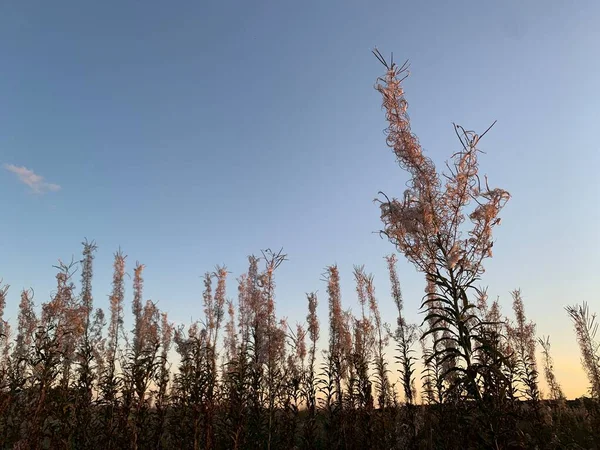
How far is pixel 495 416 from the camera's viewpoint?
5.09m

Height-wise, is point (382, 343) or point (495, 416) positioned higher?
point (382, 343)

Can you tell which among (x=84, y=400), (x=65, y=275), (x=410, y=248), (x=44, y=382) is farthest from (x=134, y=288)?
(x=410, y=248)

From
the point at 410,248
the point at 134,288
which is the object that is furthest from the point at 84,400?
the point at 134,288

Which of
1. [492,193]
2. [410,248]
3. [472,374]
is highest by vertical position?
[492,193]

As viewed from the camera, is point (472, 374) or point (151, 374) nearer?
point (472, 374)

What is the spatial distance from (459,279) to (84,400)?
10.2 meters

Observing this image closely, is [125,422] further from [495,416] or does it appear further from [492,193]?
[492,193]

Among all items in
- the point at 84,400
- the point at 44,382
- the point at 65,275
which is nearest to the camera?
the point at 44,382

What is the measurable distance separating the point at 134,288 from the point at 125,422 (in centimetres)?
2168

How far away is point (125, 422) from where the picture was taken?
8.41 meters

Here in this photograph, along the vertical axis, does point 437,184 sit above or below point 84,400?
above

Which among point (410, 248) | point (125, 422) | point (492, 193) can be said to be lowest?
point (125, 422)

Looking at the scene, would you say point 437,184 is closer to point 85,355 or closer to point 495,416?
→ point 495,416

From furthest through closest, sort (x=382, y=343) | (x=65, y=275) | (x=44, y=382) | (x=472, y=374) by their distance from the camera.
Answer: (x=382, y=343)
(x=65, y=275)
(x=44, y=382)
(x=472, y=374)
